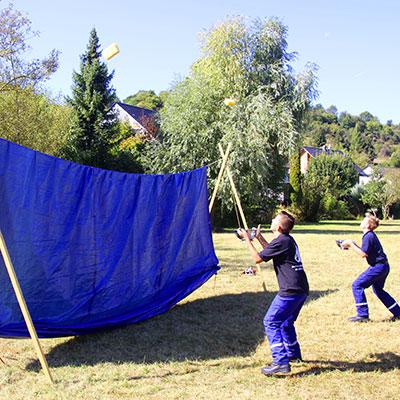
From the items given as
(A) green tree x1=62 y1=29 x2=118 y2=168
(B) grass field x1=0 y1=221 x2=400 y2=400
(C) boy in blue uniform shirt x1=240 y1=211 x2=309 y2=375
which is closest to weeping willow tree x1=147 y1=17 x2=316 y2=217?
(A) green tree x1=62 y1=29 x2=118 y2=168

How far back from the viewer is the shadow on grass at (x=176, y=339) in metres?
5.11

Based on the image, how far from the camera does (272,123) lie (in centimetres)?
2192

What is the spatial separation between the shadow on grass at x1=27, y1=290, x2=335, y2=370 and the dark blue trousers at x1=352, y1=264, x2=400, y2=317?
4.84 feet

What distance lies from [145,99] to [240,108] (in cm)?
5078

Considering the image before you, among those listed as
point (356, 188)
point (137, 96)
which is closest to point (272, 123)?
point (356, 188)

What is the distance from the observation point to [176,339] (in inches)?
228

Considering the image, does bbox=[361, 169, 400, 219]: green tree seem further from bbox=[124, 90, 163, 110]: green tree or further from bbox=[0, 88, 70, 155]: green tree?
bbox=[124, 90, 163, 110]: green tree

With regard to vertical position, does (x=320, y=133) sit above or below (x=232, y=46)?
above

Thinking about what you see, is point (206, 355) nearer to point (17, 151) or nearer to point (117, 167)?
point (17, 151)

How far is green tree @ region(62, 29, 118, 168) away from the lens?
25.4m

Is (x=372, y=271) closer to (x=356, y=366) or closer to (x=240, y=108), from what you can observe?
(x=356, y=366)

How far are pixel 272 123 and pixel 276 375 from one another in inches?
722

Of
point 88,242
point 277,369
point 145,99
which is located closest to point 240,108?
point 88,242

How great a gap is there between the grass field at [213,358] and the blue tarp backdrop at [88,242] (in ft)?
1.21
